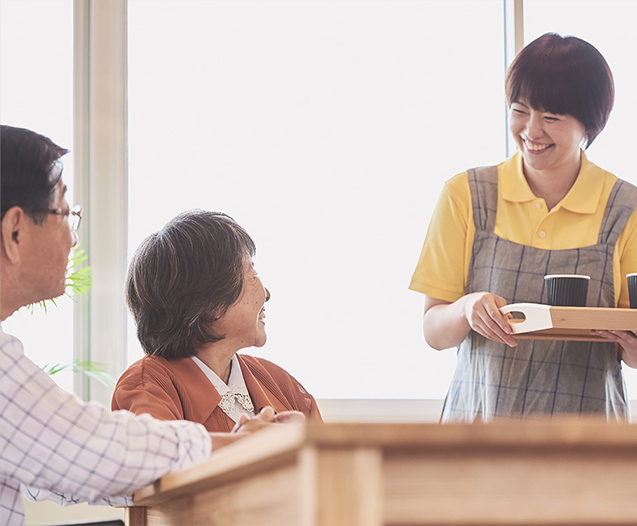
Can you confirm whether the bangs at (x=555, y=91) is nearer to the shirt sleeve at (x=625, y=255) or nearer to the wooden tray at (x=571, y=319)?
the shirt sleeve at (x=625, y=255)

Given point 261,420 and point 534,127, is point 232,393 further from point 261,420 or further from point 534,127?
point 534,127

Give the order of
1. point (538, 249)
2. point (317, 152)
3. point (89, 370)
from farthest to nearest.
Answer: point (317, 152) < point (89, 370) < point (538, 249)

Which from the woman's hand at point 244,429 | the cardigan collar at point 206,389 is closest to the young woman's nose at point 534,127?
the cardigan collar at point 206,389

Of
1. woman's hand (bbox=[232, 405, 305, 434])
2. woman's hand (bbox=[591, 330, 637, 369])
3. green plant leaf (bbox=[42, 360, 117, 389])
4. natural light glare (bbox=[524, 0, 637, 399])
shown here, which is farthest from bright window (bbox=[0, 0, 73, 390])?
natural light glare (bbox=[524, 0, 637, 399])

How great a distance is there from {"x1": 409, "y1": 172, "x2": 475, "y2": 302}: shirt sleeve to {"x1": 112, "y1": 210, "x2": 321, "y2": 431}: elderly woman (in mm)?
430

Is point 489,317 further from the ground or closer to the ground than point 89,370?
further from the ground

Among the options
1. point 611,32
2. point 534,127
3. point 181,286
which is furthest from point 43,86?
point 611,32

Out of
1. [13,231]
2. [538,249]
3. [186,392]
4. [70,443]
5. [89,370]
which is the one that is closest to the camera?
[70,443]

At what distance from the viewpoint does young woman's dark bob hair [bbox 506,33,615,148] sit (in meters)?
1.75

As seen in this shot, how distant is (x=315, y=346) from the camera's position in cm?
268

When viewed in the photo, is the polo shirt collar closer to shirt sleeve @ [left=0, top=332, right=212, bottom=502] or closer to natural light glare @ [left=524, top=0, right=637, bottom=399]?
shirt sleeve @ [left=0, top=332, right=212, bottom=502]

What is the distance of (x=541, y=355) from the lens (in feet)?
5.75

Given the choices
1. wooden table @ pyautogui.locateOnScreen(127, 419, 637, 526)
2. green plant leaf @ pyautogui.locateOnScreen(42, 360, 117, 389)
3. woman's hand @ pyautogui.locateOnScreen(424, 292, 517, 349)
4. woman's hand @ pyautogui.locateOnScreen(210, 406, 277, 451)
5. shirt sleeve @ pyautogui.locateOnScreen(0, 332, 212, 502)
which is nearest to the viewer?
wooden table @ pyautogui.locateOnScreen(127, 419, 637, 526)

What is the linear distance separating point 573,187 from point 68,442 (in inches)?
52.3
